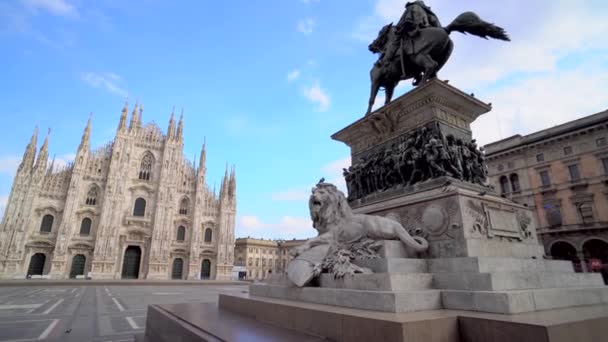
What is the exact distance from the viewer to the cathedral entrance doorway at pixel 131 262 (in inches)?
1353

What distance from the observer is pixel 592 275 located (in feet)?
12.4

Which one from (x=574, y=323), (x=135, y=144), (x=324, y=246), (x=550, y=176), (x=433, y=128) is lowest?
(x=574, y=323)

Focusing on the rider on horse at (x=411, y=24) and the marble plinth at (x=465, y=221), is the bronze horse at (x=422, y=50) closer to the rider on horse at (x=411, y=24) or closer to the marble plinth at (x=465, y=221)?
the rider on horse at (x=411, y=24)

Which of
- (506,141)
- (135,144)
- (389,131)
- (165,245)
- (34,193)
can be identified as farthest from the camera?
(135,144)

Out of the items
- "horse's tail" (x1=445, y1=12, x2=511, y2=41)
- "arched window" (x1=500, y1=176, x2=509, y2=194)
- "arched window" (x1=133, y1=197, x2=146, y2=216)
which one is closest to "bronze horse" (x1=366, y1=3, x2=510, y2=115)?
"horse's tail" (x1=445, y1=12, x2=511, y2=41)

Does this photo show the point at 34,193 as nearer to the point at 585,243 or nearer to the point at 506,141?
the point at 506,141

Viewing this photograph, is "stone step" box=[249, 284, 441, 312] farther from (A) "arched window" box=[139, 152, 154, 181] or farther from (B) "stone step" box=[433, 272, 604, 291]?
(A) "arched window" box=[139, 152, 154, 181]

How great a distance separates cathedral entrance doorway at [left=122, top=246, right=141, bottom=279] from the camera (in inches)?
1353

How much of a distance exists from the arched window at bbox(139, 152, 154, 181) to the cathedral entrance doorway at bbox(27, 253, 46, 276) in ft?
41.7

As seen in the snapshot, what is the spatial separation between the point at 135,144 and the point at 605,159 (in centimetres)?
4695

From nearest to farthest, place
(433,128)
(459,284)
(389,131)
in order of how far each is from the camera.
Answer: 1. (459,284)
2. (433,128)
3. (389,131)

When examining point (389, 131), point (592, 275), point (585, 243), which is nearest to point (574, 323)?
point (592, 275)

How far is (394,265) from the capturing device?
128 inches

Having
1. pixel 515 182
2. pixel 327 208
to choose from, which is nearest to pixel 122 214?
pixel 327 208
